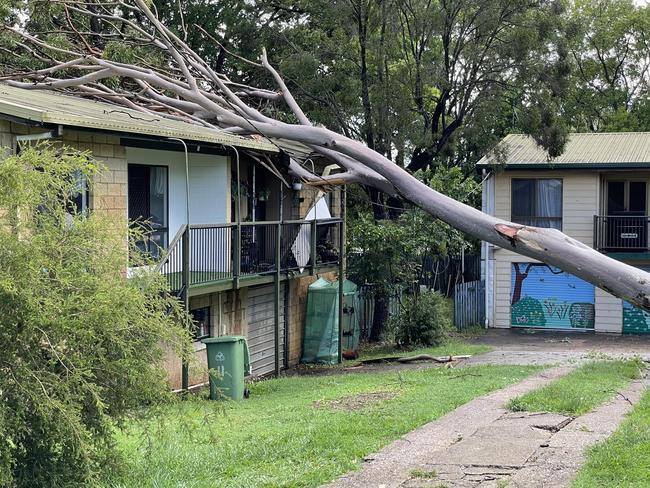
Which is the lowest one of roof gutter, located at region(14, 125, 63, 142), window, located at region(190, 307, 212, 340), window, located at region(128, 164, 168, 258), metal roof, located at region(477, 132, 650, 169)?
window, located at region(190, 307, 212, 340)

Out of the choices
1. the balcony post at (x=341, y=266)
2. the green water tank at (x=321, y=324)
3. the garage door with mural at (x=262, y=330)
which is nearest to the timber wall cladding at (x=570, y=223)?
the balcony post at (x=341, y=266)

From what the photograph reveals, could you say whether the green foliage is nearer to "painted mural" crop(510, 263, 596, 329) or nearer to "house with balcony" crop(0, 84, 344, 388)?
"house with balcony" crop(0, 84, 344, 388)

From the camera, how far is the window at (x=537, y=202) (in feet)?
98.4

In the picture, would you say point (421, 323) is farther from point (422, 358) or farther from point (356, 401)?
point (356, 401)

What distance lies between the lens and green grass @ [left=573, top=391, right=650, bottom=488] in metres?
7.58

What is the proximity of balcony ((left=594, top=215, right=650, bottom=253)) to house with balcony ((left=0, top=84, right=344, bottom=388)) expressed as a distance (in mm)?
10525

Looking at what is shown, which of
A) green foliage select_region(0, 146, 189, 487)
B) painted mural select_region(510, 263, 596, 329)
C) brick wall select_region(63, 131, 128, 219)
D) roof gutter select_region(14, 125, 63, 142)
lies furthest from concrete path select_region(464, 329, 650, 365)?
green foliage select_region(0, 146, 189, 487)

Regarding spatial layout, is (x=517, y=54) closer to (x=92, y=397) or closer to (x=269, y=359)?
(x=269, y=359)

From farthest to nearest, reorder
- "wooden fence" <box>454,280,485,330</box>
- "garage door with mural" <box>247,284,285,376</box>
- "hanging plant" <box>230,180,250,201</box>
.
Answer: "wooden fence" <box>454,280,485,330</box>, "garage door with mural" <box>247,284,285,376</box>, "hanging plant" <box>230,180,250,201</box>

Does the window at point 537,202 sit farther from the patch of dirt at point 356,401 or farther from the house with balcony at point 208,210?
the patch of dirt at point 356,401

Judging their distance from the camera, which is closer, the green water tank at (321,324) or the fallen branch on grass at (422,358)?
the fallen branch on grass at (422,358)

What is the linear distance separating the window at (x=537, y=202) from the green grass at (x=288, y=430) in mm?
14565

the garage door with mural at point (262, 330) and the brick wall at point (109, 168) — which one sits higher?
the brick wall at point (109, 168)

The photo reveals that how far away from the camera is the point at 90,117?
13.4 meters
